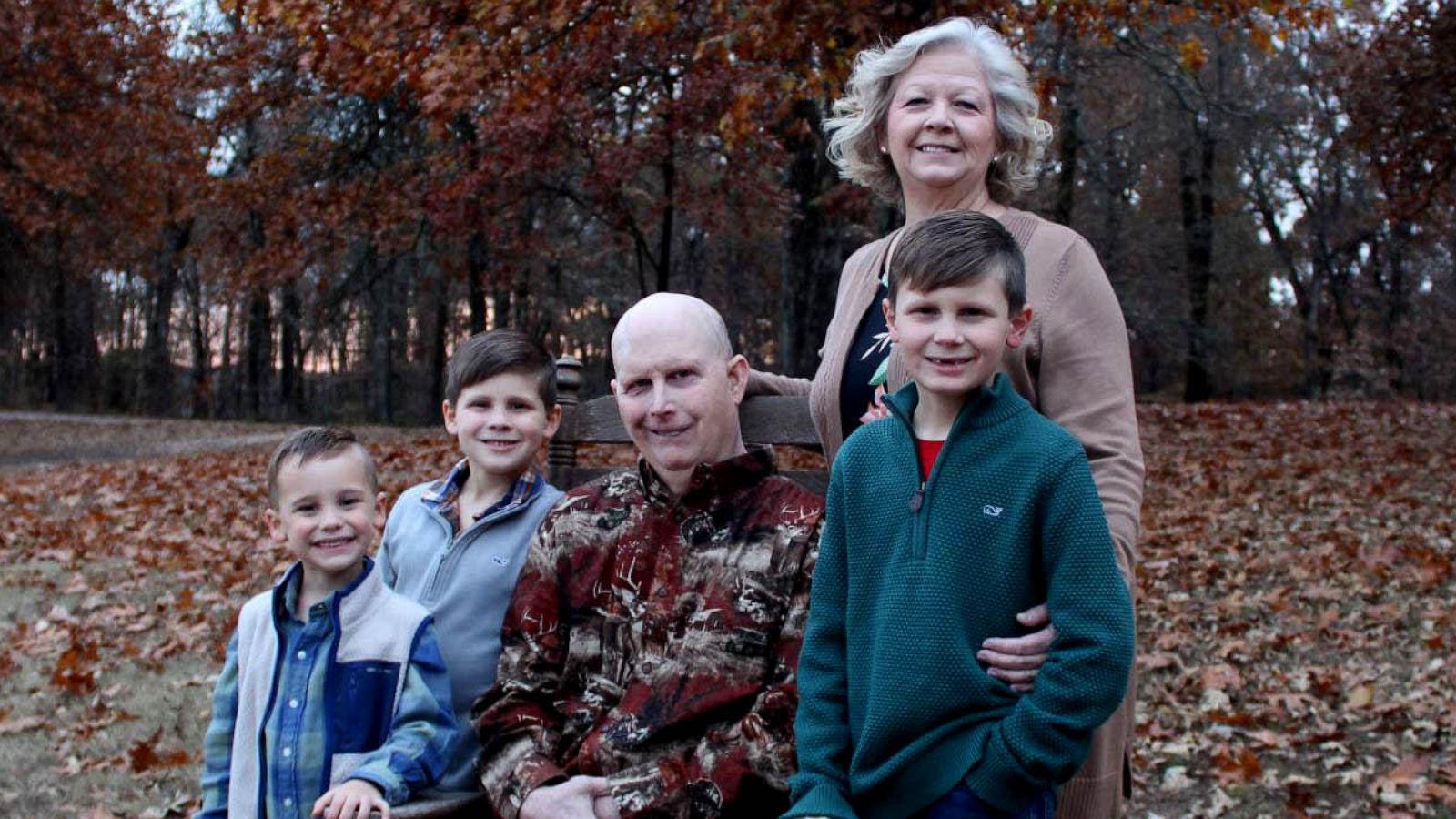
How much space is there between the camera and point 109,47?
75.2 feet

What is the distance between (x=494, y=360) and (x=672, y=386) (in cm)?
58

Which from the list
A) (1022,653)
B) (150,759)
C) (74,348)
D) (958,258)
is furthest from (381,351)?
(1022,653)

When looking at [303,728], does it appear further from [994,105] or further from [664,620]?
[994,105]

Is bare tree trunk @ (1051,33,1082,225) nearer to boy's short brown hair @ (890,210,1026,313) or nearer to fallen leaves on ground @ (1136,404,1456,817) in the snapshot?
fallen leaves on ground @ (1136,404,1456,817)

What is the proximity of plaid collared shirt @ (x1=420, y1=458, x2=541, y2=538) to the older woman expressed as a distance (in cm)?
61

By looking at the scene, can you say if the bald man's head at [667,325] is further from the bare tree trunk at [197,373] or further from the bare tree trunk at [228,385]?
the bare tree trunk at [197,373]

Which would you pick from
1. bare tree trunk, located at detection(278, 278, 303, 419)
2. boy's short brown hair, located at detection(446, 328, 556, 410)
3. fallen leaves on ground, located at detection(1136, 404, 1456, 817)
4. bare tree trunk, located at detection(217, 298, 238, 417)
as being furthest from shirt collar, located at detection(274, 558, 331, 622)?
bare tree trunk, located at detection(217, 298, 238, 417)

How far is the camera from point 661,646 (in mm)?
2711

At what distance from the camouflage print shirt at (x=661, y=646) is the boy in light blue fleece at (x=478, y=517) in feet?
0.74

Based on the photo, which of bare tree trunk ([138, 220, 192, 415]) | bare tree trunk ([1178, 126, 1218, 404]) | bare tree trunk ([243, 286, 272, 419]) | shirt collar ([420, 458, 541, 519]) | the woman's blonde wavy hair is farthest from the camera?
bare tree trunk ([138, 220, 192, 415])

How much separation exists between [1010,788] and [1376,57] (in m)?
15.1

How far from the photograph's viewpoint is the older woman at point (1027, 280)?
2383mm

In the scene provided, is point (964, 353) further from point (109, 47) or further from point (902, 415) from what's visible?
point (109, 47)

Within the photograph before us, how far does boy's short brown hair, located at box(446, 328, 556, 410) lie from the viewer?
3154 millimetres
